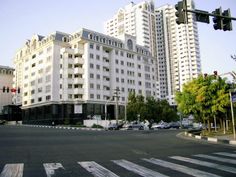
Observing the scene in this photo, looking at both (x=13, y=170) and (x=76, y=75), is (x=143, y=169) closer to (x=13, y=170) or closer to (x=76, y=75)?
(x=13, y=170)

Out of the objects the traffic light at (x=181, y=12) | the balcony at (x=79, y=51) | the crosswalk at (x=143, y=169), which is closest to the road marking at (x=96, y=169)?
the crosswalk at (x=143, y=169)

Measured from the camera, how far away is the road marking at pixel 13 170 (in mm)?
7137

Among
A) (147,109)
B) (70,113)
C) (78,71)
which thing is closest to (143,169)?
(147,109)

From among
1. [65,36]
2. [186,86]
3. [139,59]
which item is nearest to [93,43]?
[65,36]

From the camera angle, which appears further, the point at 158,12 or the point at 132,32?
the point at 158,12

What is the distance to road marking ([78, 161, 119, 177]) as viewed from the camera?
280 inches

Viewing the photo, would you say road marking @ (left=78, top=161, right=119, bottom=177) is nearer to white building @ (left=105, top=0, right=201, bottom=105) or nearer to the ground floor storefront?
the ground floor storefront

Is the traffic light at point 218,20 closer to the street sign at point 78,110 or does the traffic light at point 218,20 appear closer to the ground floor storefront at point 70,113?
the ground floor storefront at point 70,113

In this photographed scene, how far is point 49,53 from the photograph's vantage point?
221 ft

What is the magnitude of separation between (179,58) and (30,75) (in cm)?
9192

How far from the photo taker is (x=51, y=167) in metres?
8.19

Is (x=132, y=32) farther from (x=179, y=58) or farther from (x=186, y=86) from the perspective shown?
(x=186, y=86)

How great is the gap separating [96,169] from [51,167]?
4.70ft

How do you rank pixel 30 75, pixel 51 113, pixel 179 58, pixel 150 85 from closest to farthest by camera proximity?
1. pixel 51 113
2. pixel 30 75
3. pixel 150 85
4. pixel 179 58
